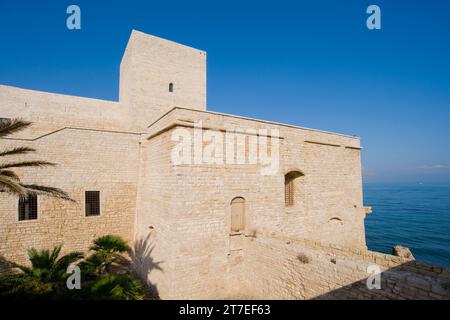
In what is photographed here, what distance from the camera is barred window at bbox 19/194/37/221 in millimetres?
9516

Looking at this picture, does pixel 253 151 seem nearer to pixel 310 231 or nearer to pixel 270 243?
pixel 270 243

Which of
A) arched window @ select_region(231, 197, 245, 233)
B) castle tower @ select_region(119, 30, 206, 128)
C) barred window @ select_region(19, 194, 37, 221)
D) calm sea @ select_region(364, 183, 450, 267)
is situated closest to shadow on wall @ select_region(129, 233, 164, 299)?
arched window @ select_region(231, 197, 245, 233)

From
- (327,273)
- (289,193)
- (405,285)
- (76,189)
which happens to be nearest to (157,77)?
(76,189)

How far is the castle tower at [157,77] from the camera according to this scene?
13.0 meters

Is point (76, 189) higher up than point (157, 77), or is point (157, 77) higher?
point (157, 77)

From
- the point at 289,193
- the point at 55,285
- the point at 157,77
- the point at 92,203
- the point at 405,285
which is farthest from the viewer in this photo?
the point at 157,77

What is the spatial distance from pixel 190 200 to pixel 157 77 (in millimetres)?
9118

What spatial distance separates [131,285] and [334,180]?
1047 centimetres

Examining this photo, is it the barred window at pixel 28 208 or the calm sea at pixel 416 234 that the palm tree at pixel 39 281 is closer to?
the barred window at pixel 28 208

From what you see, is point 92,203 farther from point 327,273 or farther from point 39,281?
point 327,273

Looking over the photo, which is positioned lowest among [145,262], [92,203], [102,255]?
[145,262]

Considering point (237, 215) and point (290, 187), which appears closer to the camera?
point (237, 215)

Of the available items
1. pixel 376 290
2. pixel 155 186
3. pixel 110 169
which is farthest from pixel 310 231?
pixel 110 169

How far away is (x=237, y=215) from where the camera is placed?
27.8 ft
